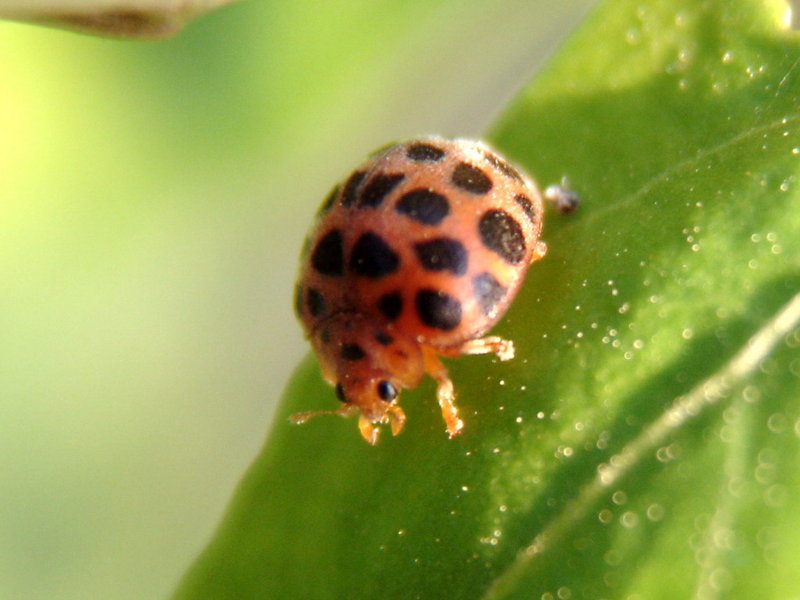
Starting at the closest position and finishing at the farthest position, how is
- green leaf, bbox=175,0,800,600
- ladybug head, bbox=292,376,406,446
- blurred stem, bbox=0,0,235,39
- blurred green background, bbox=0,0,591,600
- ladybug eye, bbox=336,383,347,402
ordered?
green leaf, bbox=175,0,800,600 < blurred stem, bbox=0,0,235,39 < ladybug head, bbox=292,376,406,446 < ladybug eye, bbox=336,383,347,402 < blurred green background, bbox=0,0,591,600

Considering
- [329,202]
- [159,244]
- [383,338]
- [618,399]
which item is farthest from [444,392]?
[159,244]

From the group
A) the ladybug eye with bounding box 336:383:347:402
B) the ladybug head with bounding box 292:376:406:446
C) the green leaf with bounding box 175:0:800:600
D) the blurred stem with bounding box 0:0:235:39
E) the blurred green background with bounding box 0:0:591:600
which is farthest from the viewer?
the blurred green background with bounding box 0:0:591:600

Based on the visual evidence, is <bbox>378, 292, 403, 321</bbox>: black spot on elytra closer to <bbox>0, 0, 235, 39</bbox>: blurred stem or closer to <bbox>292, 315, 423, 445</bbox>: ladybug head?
<bbox>292, 315, 423, 445</bbox>: ladybug head

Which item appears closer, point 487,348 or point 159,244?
point 487,348

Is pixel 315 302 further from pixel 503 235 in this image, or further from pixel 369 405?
pixel 503 235

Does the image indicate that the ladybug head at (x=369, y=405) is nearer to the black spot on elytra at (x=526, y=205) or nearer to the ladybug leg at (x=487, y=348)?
the ladybug leg at (x=487, y=348)

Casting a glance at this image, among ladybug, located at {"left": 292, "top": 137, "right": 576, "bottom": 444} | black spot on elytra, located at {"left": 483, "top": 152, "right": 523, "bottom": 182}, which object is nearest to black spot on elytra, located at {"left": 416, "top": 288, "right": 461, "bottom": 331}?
ladybug, located at {"left": 292, "top": 137, "right": 576, "bottom": 444}
